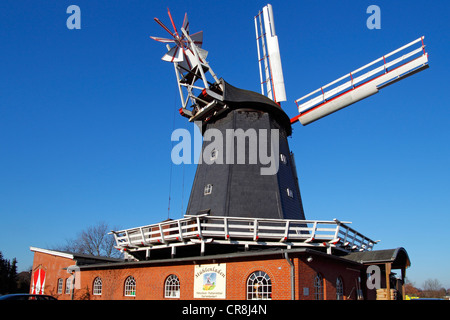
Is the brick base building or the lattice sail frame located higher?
the lattice sail frame

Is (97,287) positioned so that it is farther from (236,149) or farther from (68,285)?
(236,149)

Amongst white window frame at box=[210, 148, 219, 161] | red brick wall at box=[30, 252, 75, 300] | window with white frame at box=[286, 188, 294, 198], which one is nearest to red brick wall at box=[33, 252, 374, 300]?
red brick wall at box=[30, 252, 75, 300]

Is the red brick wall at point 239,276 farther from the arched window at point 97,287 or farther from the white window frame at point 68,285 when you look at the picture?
the white window frame at point 68,285

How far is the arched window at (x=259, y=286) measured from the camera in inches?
520

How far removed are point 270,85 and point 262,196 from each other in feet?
28.0

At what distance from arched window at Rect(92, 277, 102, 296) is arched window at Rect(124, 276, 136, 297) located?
2.25 meters

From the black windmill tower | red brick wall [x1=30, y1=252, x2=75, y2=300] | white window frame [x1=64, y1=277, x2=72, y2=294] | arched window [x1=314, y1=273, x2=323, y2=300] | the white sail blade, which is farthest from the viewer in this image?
red brick wall [x1=30, y1=252, x2=75, y2=300]

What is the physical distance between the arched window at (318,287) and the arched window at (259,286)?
1749 millimetres

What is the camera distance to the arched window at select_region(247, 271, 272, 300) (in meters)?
13.2

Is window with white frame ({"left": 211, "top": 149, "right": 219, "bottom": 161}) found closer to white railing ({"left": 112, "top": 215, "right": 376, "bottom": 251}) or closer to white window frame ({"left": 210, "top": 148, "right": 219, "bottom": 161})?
white window frame ({"left": 210, "top": 148, "right": 219, "bottom": 161})

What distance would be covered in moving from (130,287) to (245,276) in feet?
22.1

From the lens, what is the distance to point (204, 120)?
20.7 meters
